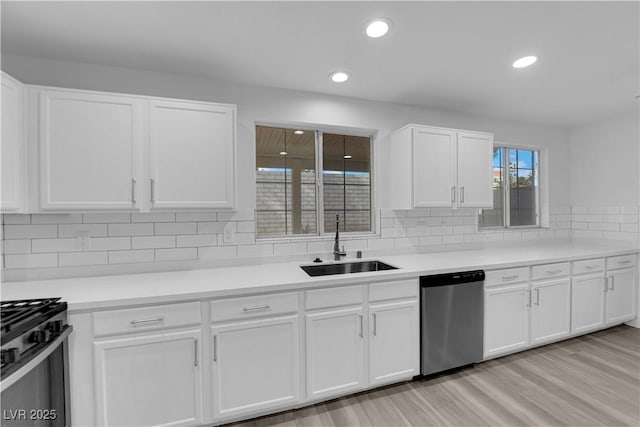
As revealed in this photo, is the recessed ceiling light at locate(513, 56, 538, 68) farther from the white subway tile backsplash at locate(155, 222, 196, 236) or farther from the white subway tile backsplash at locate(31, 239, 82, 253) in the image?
the white subway tile backsplash at locate(31, 239, 82, 253)

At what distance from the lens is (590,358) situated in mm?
2627

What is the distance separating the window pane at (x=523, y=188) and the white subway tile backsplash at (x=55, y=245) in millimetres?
4475

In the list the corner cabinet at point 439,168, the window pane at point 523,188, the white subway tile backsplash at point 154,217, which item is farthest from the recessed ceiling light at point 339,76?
the window pane at point 523,188

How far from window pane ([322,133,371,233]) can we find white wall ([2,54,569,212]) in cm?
16

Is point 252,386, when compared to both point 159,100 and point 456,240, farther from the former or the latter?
point 456,240

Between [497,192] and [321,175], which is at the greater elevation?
[321,175]

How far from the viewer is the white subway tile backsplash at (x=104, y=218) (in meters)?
2.10

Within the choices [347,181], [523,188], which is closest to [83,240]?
[347,181]

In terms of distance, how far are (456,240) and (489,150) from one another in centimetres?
100

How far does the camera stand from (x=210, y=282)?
6.29 ft

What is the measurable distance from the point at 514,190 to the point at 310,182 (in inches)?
108

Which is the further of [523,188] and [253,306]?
[523,188]

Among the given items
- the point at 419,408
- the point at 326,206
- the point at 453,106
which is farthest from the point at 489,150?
the point at 419,408

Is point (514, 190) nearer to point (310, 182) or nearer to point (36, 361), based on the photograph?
point (310, 182)
